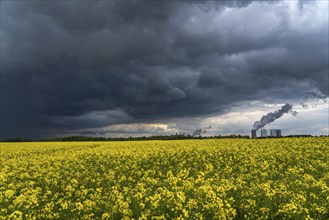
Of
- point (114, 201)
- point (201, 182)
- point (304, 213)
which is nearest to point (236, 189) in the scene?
point (201, 182)

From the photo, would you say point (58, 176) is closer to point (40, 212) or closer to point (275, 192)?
point (40, 212)

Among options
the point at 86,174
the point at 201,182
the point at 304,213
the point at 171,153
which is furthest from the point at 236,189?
the point at 171,153

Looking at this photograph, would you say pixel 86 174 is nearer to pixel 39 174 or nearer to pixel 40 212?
pixel 39 174

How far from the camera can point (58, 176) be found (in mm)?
18016

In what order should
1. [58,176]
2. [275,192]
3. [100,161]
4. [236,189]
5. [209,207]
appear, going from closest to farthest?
1. [209,207]
2. [275,192]
3. [236,189]
4. [58,176]
5. [100,161]

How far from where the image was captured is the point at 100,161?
2367 centimetres

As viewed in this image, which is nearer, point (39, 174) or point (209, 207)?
point (209, 207)

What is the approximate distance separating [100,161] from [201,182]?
11.9 meters

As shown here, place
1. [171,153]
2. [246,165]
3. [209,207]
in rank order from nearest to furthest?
[209,207] → [246,165] → [171,153]

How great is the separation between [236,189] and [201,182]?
1.40 metres

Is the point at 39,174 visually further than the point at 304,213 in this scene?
Yes

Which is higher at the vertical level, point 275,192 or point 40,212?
point 275,192

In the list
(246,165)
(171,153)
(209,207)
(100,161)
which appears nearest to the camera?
(209,207)

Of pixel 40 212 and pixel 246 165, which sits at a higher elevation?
pixel 246 165
